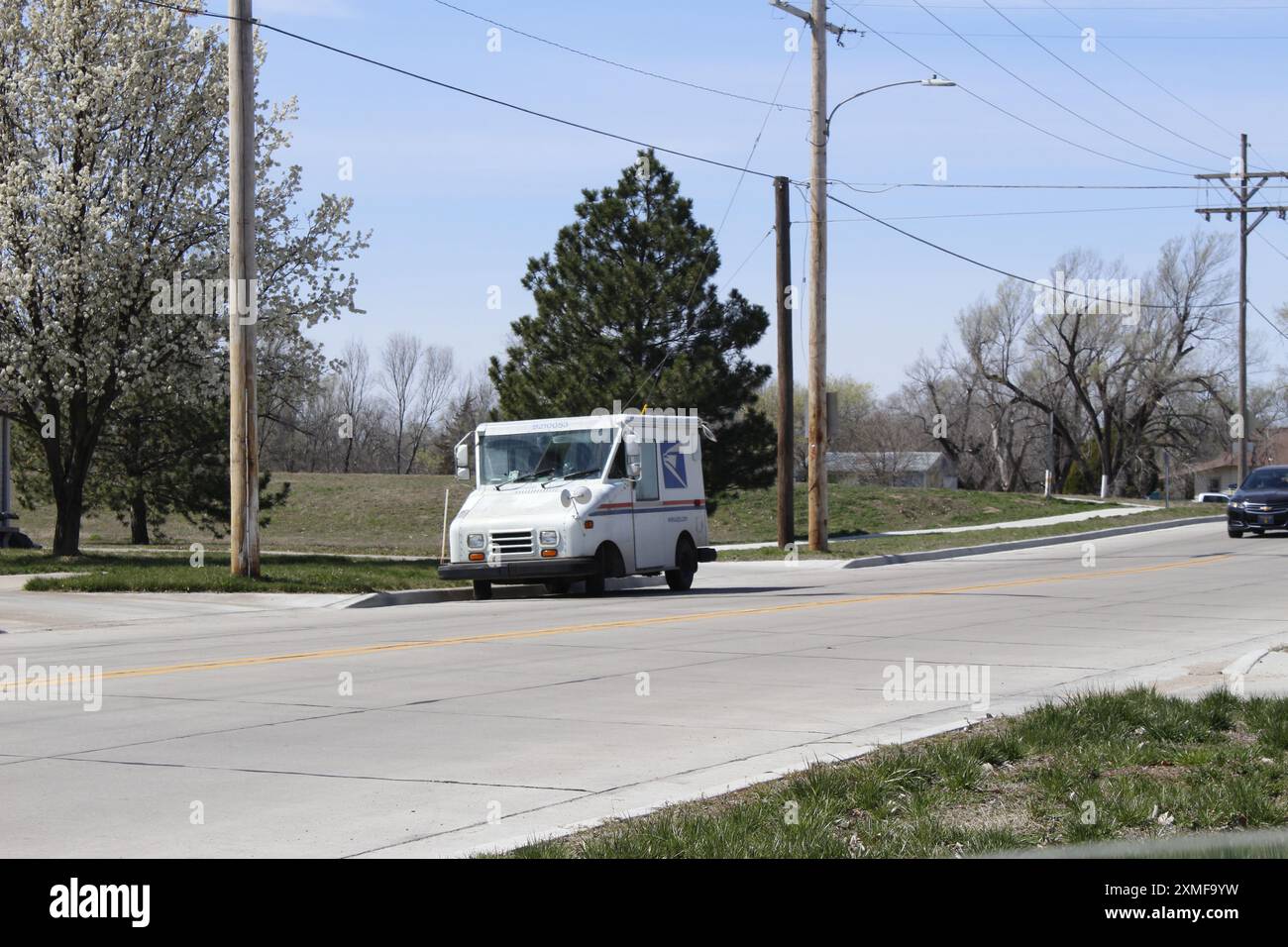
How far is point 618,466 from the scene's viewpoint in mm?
20625

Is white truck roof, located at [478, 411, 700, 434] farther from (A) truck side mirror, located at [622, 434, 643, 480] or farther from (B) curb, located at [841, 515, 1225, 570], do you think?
(B) curb, located at [841, 515, 1225, 570]

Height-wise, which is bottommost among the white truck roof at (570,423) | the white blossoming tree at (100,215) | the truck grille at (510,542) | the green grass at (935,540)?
the green grass at (935,540)

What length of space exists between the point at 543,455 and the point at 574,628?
19.2ft

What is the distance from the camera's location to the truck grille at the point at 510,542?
19.9 m

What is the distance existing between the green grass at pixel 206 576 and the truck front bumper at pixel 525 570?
1.30 metres

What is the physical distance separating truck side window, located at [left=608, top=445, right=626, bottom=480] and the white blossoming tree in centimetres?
943

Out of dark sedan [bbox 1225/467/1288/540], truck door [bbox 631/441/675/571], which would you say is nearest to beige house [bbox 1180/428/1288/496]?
dark sedan [bbox 1225/467/1288/540]

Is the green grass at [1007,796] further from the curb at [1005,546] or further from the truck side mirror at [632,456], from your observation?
the curb at [1005,546]

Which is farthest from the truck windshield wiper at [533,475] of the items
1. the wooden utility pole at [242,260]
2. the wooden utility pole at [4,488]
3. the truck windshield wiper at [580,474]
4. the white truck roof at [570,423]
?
the wooden utility pole at [4,488]

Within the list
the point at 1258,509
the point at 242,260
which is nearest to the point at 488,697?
the point at 242,260

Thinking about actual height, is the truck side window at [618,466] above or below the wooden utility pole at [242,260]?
below

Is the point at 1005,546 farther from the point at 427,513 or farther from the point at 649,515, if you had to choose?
the point at 427,513
